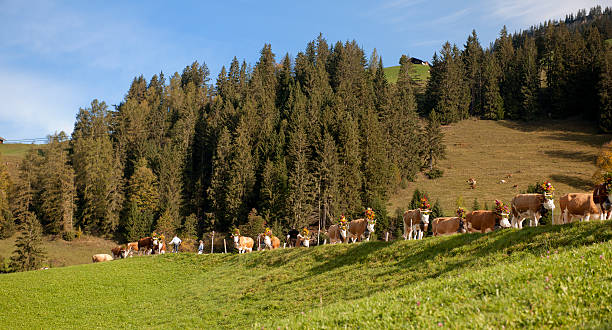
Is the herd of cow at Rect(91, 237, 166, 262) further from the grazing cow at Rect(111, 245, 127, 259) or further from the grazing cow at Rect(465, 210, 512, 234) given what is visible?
the grazing cow at Rect(465, 210, 512, 234)

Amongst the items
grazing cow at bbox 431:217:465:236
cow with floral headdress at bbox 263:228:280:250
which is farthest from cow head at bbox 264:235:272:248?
grazing cow at bbox 431:217:465:236

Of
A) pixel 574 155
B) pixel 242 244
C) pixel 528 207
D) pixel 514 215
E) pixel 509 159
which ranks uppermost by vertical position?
pixel 574 155

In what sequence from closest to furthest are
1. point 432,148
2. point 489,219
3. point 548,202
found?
point 548,202 < point 489,219 < point 432,148

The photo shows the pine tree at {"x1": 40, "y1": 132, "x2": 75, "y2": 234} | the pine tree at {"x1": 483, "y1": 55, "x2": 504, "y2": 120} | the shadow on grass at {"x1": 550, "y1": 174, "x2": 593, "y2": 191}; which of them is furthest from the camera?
the pine tree at {"x1": 483, "y1": 55, "x2": 504, "y2": 120}

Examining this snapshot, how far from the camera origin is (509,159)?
3024 inches

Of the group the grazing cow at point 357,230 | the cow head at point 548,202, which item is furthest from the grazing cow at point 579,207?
the grazing cow at point 357,230

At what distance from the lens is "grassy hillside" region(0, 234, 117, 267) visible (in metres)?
52.4

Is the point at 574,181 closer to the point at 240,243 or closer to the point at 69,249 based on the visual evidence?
the point at 240,243

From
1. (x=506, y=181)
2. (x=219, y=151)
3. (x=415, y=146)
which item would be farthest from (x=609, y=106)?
(x=219, y=151)

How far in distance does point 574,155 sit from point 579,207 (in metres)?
68.6

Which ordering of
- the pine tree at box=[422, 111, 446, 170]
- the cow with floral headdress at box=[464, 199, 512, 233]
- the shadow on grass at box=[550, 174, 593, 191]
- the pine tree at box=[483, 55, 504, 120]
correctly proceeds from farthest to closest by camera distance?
the pine tree at box=[483, 55, 504, 120]
the pine tree at box=[422, 111, 446, 170]
the shadow on grass at box=[550, 174, 593, 191]
the cow with floral headdress at box=[464, 199, 512, 233]

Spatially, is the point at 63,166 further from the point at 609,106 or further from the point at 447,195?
the point at 609,106

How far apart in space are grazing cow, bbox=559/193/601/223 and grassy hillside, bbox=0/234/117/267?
179ft

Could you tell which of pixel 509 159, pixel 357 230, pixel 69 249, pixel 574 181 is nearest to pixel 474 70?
pixel 509 159
